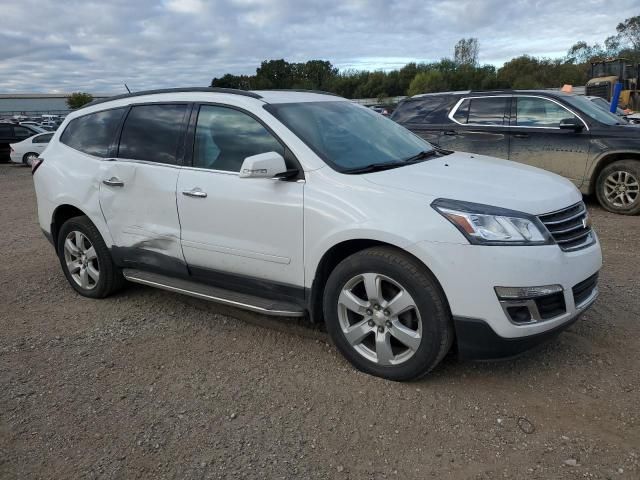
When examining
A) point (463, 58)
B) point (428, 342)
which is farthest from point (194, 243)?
point (463, 58)

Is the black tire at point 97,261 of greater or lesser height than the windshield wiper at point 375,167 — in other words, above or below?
below

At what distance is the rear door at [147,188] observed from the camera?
4.26 meters

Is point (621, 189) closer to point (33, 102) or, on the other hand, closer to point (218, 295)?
point (218, 295)

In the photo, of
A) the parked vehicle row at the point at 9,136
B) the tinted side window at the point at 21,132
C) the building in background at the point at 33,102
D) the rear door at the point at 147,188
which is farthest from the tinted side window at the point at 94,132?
the building in background at the point at 33,102

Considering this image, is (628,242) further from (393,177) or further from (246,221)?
(246,221)

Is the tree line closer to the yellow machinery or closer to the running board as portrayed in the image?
the yellow machinery

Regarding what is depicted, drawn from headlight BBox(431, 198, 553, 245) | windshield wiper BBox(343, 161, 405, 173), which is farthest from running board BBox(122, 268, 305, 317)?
headlight BBox(431, 198, 553, 245)

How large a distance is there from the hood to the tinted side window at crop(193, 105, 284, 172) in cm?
85

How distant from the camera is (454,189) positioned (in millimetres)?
3312

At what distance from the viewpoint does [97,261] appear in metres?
4.98

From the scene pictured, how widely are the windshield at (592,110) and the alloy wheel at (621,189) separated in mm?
814

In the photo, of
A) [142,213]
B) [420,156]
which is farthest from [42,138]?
[420,156]

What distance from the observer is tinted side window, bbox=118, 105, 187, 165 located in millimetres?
4309

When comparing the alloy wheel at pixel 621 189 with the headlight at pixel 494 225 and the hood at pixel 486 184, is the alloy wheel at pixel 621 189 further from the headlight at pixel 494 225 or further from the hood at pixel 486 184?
the headlight at pixel 494 225
